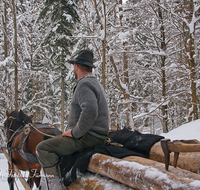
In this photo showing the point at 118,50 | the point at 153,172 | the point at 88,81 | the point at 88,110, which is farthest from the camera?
the point at 118,50

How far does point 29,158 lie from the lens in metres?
3.79

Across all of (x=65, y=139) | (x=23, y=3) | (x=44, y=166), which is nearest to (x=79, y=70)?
(x=65, y=139)

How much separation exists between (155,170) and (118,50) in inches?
341

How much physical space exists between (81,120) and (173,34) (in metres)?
9.36

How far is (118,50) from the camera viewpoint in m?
9.77

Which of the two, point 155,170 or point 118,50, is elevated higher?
point 118,50

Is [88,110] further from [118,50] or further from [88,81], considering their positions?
[118,50]

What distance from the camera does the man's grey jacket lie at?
2430 millimetres

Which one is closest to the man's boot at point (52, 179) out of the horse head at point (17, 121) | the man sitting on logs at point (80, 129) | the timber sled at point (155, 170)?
the man sitting on logs at point (80, 129)

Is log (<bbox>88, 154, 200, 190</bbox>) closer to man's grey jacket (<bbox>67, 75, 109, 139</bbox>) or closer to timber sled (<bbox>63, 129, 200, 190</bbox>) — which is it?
timber sled (<bbox>63, 129, 200, 190</bbox>)

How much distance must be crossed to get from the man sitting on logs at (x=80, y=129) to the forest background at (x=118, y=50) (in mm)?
6045

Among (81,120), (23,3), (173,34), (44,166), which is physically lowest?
(44,166)

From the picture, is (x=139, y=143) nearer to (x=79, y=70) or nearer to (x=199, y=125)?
(x=79, y=70)

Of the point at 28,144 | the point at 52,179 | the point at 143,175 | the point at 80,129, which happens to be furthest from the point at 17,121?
the point at 143,175
